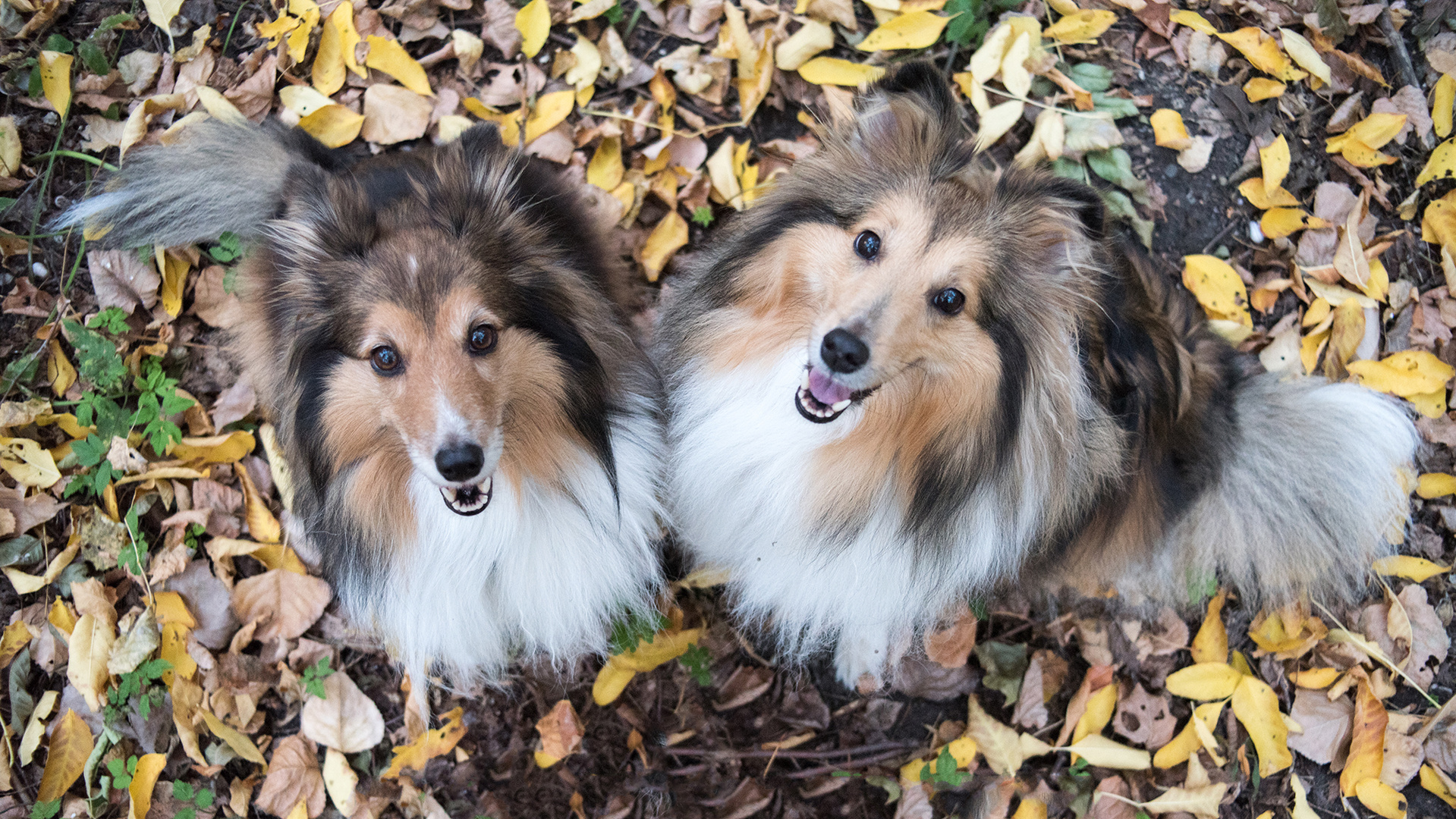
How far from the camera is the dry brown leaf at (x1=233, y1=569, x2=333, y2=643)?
322 centimetres

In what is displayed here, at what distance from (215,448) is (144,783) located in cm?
119

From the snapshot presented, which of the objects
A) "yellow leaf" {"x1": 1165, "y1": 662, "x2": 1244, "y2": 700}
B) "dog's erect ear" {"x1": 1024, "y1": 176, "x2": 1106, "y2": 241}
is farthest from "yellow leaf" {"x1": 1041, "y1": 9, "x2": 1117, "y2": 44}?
"yellow leaf" {"x1": 1165, "y1": 662, "x2": 1244, "y2": 700}

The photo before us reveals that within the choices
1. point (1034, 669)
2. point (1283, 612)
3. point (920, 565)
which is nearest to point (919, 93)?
point (920, 565)

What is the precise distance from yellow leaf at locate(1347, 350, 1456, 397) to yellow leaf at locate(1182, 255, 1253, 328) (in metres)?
0.47

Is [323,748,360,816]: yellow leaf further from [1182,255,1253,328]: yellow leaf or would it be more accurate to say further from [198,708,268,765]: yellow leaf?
[1182,255,1253,328]: yellow leaf

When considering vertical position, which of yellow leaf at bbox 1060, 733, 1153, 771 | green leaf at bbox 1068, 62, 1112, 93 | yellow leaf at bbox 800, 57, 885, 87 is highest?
green leaf at bbox 1068, 62, 1112, 93

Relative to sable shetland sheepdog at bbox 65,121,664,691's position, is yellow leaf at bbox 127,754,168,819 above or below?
below

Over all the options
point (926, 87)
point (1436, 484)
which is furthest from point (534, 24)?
point (1436, 484)

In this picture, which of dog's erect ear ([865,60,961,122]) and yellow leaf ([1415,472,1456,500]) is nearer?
dog's erect ear ([865,60,961,122])

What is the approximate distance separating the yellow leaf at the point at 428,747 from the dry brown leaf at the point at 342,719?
0.11 m

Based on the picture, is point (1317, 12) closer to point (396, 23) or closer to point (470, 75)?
point (470, 75)

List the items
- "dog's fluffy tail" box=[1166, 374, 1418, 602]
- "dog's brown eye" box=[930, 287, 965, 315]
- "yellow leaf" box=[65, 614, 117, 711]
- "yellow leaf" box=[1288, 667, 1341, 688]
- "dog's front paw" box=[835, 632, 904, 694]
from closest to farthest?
"dog's brown eye" box=[930, 287, 965, 315], "dog's fluffy tail" box=[1166, 374, 1418, 602], "yellow leaf" box=[65, 614, 117, 711], "dog's front paw" box=[835, 632, 904, 694], "yellow leaf" box=[1288, 667, 1341, 688]

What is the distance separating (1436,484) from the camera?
3441 millimetres

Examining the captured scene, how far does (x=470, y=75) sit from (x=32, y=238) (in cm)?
181
